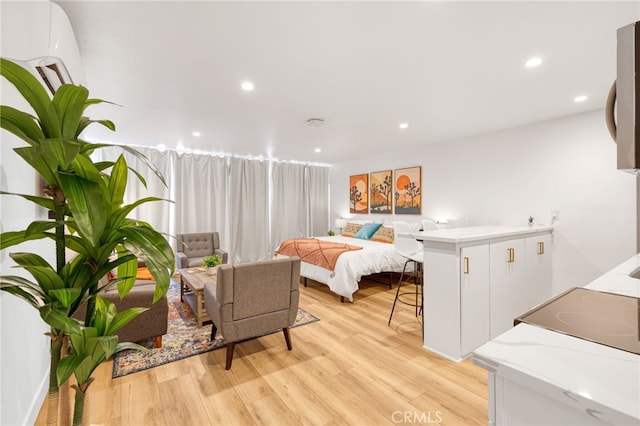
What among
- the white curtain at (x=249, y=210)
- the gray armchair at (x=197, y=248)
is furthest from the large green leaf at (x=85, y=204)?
the white curtain at (x=249, y=210)

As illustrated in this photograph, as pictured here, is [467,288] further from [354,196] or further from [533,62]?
[354,196]

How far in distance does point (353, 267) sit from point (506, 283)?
176 centimetres

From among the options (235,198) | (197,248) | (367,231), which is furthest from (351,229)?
(197,248)

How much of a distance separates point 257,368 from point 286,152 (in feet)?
14.0

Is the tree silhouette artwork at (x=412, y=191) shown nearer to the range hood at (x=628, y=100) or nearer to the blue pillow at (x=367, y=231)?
the blue pillow at (x=367, y=231)

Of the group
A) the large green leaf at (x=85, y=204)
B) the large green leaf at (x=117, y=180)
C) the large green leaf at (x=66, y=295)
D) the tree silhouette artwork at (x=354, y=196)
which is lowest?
the large green leaf at (x=66, y=295)

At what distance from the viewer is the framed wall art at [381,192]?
18.9 feet

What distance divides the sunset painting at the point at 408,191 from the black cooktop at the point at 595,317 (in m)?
4.18

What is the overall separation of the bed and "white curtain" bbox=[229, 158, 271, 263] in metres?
2.29

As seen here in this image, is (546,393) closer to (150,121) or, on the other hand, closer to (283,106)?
(283,106)

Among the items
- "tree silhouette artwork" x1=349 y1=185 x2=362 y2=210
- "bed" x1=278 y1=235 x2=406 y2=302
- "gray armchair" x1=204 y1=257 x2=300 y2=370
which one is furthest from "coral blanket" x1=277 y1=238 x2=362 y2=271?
"tree silhouette artwork" x1=349 y1=185 x2=362 y2=210

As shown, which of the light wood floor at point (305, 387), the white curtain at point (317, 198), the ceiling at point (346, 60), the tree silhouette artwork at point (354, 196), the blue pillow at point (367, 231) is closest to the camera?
the ceiling at point (346, 60)

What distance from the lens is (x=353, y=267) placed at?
379 cm

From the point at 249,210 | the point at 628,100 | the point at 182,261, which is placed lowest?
the point at 182,261
